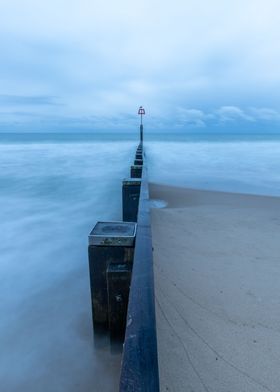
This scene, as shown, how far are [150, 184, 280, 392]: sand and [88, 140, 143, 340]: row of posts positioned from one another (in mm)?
512

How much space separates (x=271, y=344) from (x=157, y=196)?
7279mm

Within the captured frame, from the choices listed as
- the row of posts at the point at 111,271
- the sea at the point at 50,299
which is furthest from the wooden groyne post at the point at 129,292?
Answer: the sea at the point at 50,299

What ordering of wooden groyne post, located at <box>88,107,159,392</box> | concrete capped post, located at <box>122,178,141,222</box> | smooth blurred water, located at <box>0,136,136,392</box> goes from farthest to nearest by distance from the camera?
concrete capped post, located at <box>122,178,141,222</box> < smooth blurred water, located at <box>0,136,136,392</box> < wooden groyne post, located at <box>88,107,159,392</box>

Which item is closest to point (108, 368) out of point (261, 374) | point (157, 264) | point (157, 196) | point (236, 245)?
point (261, 374)

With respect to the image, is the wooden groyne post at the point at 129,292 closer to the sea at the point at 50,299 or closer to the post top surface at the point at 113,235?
the post top surface at the point at 113,235

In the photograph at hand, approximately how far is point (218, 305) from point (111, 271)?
4.62 ft

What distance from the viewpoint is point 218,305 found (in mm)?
3059

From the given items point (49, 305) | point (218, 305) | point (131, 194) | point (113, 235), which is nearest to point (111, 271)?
point (113, 235)

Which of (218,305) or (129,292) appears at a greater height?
(129,292)

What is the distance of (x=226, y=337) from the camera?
260cm

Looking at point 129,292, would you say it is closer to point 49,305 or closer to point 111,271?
point 111,271

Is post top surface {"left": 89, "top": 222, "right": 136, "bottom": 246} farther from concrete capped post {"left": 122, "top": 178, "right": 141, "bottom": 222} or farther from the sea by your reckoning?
concrete capped post {"left": 122, "top": 178, "right": 141, "bottom": 222}

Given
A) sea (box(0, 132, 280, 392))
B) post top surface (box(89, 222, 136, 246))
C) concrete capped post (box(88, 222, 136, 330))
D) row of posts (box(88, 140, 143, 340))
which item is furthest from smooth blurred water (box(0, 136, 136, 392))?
post top surface (box(89, 222, 136, 246))

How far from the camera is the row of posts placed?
231 centimetres
